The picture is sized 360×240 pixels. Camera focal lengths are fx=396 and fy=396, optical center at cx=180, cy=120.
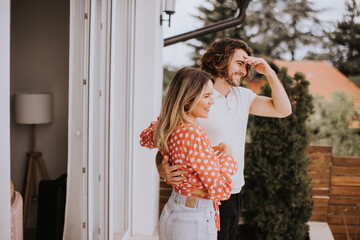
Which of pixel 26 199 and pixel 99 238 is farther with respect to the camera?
pixel 26 199

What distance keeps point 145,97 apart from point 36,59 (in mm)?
1111

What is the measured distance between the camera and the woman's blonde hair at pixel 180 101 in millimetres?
1412

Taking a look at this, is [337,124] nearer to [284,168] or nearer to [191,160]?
[284,168]

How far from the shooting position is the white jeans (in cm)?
145

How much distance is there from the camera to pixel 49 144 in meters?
3.72

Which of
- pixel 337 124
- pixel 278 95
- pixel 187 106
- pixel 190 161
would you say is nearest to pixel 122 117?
pixel 278 95

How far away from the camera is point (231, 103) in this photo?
191cm

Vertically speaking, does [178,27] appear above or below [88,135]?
above

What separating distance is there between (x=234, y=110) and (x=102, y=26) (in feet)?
3.59

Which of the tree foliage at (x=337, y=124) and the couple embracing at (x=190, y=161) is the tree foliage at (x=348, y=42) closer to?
the tree foliage at (x=337, y=124)

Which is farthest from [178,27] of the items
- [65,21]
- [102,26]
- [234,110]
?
[234,110]

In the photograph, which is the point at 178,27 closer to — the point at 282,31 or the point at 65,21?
the point at 282,31
